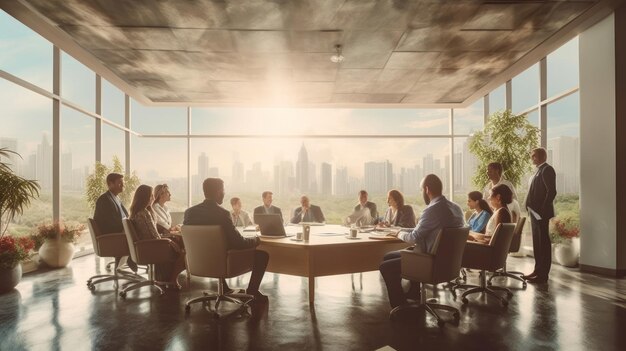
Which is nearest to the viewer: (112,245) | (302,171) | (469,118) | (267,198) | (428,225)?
(428,225)

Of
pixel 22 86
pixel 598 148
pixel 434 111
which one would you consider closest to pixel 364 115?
pixel 434 111

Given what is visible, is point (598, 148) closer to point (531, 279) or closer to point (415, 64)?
point (531, 279)

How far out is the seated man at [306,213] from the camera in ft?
23.7

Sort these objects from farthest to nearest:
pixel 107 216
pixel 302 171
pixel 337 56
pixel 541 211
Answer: pixel 302 171 < pixel 337 56 < pixel 541 211 < pixel 107 216

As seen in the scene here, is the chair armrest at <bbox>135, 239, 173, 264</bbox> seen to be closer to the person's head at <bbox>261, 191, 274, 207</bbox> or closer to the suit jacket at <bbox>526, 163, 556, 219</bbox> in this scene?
the person's head at <bbox>261, 191, 274, 207</bbox>

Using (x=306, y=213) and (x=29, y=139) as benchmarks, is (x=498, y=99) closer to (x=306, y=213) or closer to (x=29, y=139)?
(x=306, y=213)

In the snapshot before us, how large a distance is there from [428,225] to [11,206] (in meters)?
4.79

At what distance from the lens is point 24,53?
6363mm

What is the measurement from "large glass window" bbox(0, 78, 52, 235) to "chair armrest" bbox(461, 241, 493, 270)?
530 centimetres

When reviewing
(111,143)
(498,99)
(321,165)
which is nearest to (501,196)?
(498,99)

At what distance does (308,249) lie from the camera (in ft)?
14.4

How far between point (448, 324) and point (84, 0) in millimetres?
5244

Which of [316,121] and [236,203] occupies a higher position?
[316,121]

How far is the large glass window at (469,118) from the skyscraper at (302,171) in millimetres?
3956
